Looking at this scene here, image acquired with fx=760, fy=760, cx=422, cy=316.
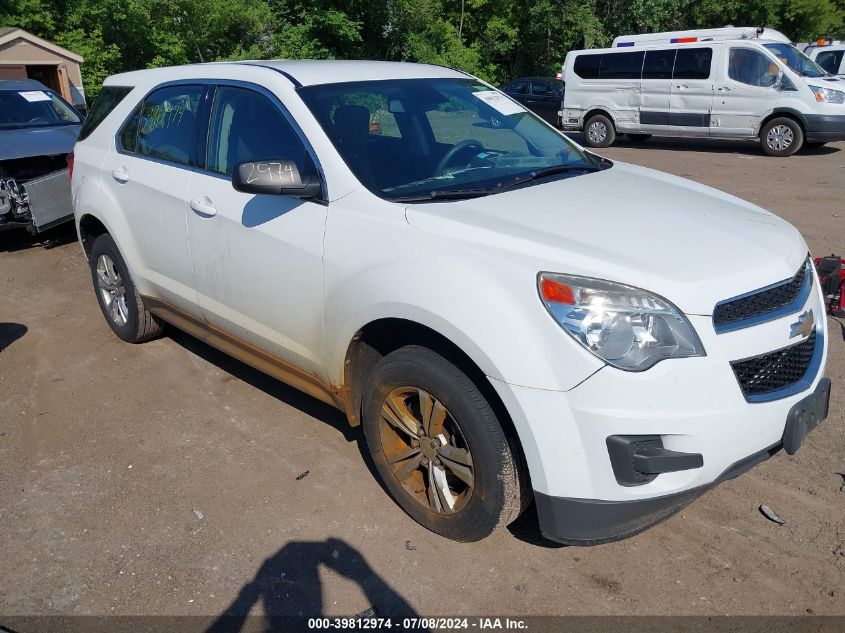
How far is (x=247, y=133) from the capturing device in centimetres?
389

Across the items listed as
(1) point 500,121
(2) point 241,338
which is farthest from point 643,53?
(2) point 241,338

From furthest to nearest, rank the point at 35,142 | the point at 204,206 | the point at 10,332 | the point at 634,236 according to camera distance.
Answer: the point at 35,142
the point at 10,332
the point at 204,206
the point at 634,236

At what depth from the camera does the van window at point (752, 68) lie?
1366cm

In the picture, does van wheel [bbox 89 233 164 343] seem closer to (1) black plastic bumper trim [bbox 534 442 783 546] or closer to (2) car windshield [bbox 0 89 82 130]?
(1) black plastic bumper trim [bbox 534 442 783 546]

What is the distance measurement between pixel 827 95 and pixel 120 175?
12.7 meters

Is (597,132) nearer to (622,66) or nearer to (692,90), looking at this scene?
(622,66)

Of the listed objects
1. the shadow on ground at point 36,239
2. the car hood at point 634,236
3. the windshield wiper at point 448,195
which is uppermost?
the windshield wiper at point 448,195

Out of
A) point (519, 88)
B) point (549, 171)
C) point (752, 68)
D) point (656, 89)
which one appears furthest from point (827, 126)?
point (549, 171)

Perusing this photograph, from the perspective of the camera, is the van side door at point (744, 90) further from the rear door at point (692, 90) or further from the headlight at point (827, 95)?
the headlight at point (827, 95)

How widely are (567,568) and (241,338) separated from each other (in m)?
2.02

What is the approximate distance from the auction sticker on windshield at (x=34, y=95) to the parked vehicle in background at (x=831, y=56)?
55.6ft

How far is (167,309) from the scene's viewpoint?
468cm

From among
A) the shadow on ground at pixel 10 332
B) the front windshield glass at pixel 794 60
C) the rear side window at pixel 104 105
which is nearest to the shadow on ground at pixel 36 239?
the shadow on ground at pixel 10 332

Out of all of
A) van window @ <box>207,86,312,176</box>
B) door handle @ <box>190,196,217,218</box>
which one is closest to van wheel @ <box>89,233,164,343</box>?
door handle @ <box>190,196,217,218</box>
